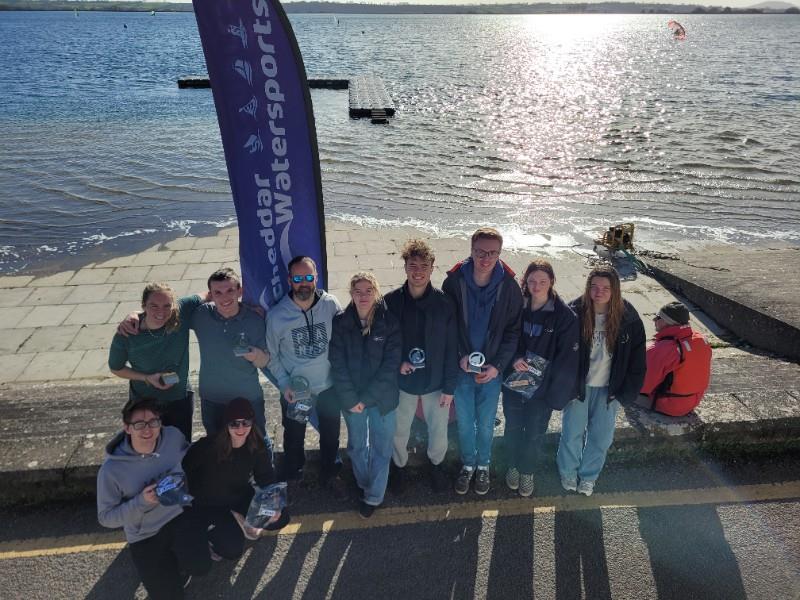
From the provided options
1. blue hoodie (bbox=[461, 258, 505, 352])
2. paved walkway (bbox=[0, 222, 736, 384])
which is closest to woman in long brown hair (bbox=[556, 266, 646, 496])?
blue hoodie (bbox=[461, 258, 505, 352])

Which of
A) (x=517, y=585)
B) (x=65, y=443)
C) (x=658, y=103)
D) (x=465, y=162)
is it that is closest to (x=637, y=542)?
(x=517, y=585)

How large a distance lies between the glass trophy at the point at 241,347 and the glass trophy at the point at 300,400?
0.47 m

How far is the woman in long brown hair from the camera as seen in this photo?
4070 mm

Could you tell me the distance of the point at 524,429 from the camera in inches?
177

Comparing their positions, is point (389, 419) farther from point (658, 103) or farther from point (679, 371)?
point (658, 103)

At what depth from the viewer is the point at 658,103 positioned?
35.1 meters

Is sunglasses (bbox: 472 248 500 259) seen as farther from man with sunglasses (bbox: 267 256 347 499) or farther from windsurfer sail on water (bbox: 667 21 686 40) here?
windsurfer sail on water (bbox: 667 21 686 40)

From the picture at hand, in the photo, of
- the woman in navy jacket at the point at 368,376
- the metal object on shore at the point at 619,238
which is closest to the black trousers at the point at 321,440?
the woman in navy jacket at the point at 368,376

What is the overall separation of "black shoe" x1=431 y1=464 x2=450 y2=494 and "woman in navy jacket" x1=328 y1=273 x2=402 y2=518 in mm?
452

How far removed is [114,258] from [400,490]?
10.0 metres

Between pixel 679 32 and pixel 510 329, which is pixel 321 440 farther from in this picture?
pixel 679 32

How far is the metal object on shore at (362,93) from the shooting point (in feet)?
94.2

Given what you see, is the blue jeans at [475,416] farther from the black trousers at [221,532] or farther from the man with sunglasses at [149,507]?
the man with sunglasses at [149,507]

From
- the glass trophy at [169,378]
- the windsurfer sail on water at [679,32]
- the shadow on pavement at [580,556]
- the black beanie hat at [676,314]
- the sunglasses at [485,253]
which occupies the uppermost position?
the windsurfer sail on water at [679,32]
